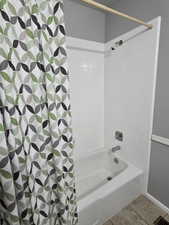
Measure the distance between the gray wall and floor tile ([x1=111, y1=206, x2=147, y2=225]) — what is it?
226cm

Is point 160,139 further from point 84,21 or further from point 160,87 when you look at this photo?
point 84,21

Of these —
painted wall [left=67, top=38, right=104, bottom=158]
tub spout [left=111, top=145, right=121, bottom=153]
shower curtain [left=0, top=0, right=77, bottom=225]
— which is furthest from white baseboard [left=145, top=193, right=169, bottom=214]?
shower curtain [left=0, top=0, right=77, bottom=225]

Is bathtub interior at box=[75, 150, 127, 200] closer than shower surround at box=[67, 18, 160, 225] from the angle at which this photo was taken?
No

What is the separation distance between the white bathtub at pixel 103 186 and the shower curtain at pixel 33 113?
366mm

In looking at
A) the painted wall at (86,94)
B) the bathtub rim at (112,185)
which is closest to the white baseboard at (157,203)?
the bathtub rim at (112,185)

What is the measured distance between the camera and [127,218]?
1330mm

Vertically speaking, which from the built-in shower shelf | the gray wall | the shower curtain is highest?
the gray wall

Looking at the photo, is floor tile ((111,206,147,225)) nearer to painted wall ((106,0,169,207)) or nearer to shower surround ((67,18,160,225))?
shower surround ((67,18,160,225))

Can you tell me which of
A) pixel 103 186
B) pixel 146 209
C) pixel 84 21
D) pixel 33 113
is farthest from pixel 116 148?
pixel 84 21

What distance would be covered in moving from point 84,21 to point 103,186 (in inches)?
82.7

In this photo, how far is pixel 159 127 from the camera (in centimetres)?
133

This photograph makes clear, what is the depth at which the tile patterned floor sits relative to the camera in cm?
129

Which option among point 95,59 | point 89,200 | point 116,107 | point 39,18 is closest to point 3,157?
point 39,18

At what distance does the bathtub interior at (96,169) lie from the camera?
68.6 inches
